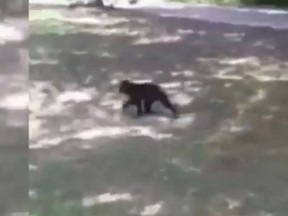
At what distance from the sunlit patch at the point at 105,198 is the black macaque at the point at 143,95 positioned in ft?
0.49

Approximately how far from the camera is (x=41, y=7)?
109 centimetres

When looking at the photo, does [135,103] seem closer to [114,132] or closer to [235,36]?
[114,132]

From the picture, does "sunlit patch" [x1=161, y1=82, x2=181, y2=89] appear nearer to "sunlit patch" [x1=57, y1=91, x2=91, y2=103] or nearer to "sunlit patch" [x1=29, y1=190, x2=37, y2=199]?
"sunlit patch" [x1=57, y1=91, x2=91, y2=103]

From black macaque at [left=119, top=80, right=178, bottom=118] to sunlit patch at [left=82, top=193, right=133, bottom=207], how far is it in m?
0.15

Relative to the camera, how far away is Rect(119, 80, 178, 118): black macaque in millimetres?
1095

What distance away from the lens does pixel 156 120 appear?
43.4 inches

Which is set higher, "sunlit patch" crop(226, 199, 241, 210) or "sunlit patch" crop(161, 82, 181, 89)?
"sunlit patch" crop(161, 82, 181, 89)

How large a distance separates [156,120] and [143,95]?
5cm

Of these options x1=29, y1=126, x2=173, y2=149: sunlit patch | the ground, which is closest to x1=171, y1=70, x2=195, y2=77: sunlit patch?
the ground

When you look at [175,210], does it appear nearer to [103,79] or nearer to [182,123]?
[182,123]

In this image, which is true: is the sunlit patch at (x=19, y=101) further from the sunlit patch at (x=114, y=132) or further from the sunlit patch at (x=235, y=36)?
the sunlit patch at (x=235, y=36)

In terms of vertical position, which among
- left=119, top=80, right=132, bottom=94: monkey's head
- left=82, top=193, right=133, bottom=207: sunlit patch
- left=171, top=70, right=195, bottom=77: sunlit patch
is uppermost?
left=171, top=70, right=195, bottom=77: sunlit patch

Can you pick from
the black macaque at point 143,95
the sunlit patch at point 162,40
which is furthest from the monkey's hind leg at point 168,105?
the sunlit patch at point 162,40

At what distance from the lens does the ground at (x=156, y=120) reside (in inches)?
42.3
